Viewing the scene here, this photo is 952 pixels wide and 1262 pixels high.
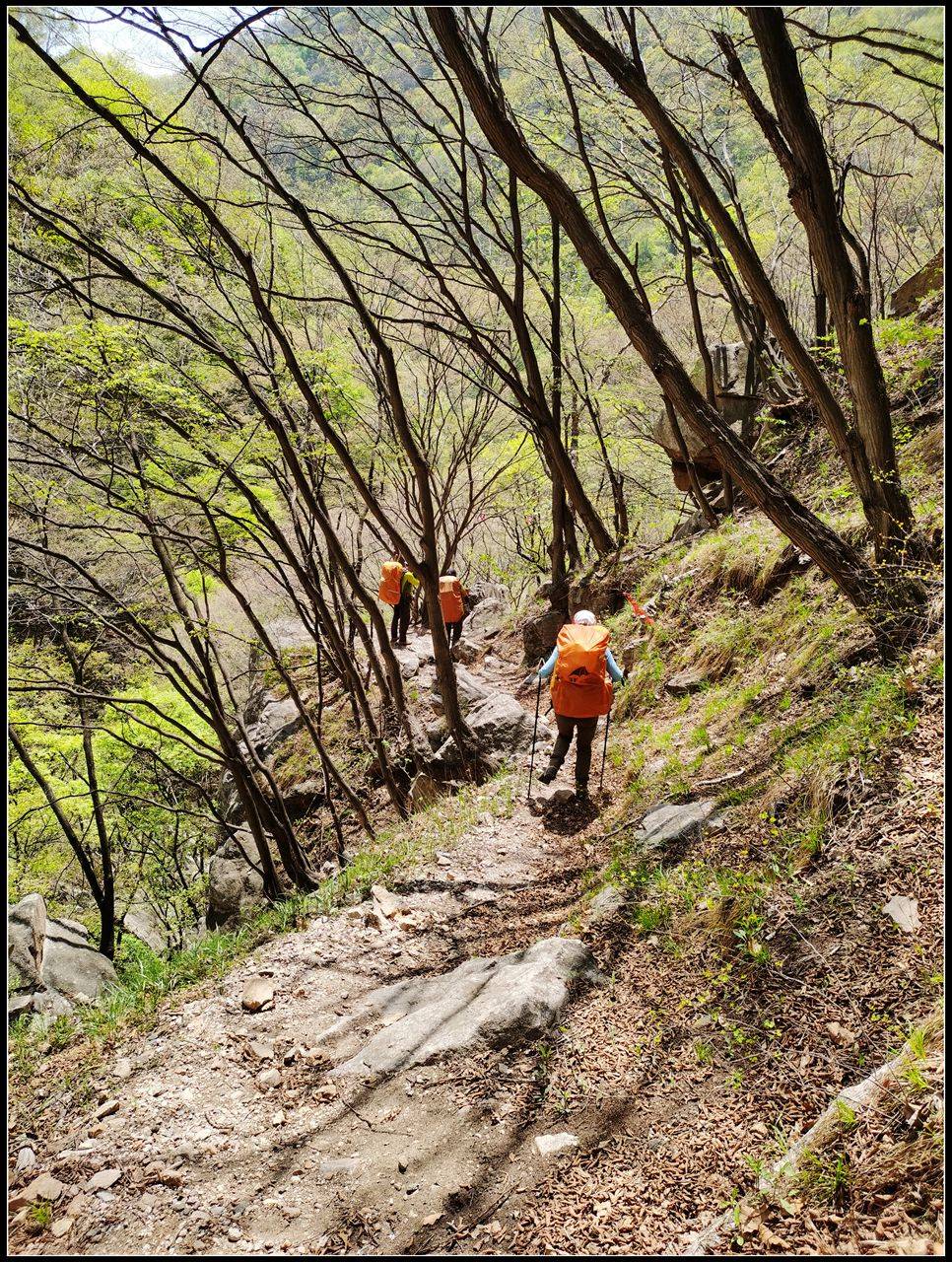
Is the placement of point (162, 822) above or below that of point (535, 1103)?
below

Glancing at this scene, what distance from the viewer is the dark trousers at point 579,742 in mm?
6156

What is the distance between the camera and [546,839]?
5.96m

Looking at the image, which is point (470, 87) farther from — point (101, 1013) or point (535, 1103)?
point (101, 1013)

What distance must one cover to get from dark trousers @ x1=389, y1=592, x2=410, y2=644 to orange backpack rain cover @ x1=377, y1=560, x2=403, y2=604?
0.55 feet

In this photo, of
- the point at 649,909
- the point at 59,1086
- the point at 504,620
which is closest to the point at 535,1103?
the point at 649,909

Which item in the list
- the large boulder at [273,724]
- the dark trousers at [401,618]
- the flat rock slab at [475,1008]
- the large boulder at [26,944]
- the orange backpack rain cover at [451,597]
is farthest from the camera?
the large boulder at [273,724]

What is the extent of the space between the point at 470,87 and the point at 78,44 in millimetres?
3633

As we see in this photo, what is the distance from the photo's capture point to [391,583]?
13359 millimetres

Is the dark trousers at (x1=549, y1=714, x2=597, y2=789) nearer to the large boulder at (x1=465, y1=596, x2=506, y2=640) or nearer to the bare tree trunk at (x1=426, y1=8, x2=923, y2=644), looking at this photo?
the bare tree trunk at (x1=426, y1=8, x2=923, y2=644)

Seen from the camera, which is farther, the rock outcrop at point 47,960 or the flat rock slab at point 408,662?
the flat rock slab at point 408,662

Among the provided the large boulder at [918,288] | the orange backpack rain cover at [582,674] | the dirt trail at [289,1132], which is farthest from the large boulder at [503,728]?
the large boulder at [918,288]

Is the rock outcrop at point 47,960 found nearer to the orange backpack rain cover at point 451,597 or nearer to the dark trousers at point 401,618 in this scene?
the dark trousers at point 401,618

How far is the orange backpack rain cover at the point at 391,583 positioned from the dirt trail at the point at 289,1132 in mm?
9226

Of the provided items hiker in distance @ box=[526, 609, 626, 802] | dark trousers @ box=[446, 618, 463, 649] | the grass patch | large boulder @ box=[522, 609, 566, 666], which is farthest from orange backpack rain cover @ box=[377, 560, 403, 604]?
hiker in distance @ box=[526, 609, 626, 802]
